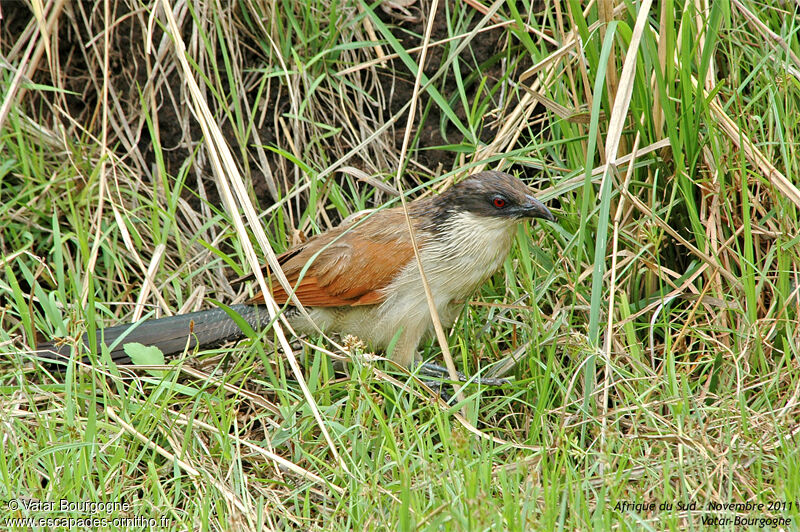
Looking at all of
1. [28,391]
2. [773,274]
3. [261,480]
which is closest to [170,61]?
[28,391]

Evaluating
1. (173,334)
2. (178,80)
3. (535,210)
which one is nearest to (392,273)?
(535,210)

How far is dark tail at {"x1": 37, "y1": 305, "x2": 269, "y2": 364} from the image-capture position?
3324 millimetres

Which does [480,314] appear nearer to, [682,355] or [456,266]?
[456,266]

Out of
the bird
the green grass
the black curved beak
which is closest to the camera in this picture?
the green grass

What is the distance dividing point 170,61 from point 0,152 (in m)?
0.91

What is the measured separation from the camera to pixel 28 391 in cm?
302

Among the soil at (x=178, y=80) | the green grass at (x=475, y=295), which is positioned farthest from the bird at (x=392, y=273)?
the soil at (x=178, y=80)

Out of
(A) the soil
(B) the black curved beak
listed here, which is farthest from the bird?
(A) the soil

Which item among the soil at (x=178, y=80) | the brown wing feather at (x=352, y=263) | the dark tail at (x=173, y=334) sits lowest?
the dark tail at (x=173, y=334)

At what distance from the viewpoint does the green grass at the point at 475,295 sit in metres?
2.60

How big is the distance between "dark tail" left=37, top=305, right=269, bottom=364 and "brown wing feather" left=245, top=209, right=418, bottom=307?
0.17 metres

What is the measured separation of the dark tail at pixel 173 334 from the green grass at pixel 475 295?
0.30 ft

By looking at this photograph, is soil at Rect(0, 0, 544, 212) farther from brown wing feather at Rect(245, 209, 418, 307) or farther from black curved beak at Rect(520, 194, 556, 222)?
black curved beak at Rect(520, 194, 556, 222)

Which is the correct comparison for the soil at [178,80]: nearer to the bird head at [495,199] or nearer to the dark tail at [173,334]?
the bird head at [495,199]
